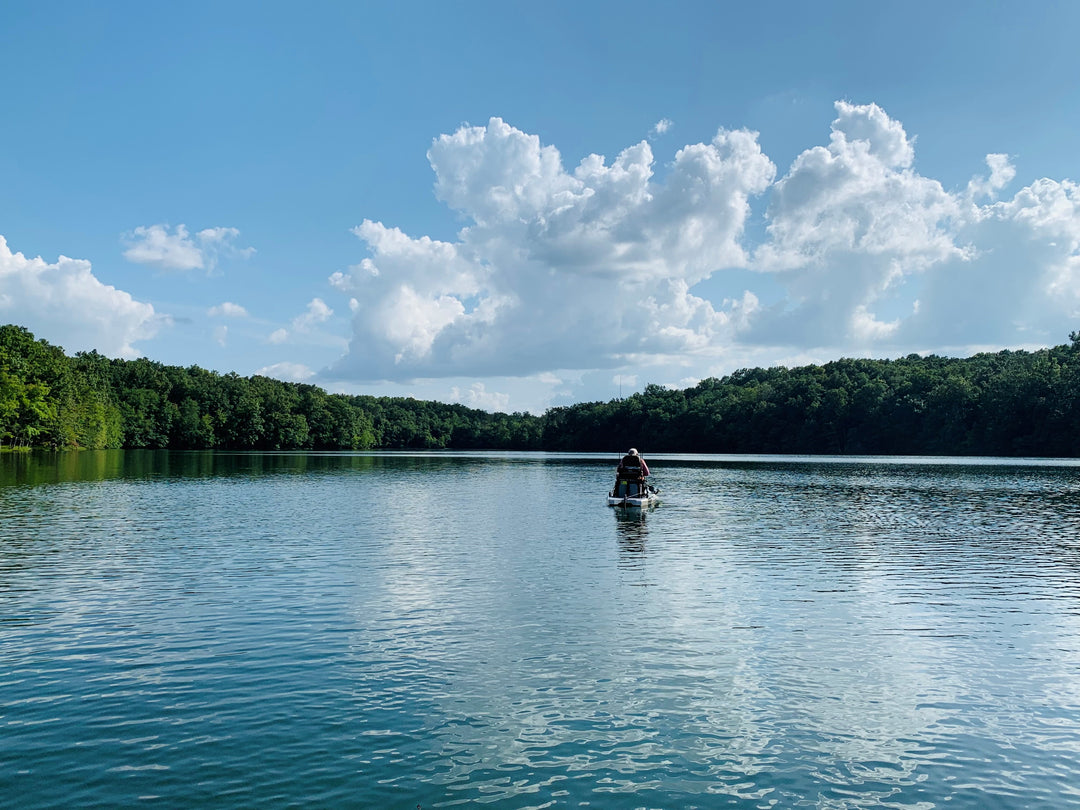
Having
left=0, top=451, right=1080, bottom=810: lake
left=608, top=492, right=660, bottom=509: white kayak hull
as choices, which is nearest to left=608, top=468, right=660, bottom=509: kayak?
left=608, top=492, right=660, bottom=509: white kayak hull

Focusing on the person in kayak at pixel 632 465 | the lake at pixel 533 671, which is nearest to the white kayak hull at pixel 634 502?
the person in kayak at pixel 632 465

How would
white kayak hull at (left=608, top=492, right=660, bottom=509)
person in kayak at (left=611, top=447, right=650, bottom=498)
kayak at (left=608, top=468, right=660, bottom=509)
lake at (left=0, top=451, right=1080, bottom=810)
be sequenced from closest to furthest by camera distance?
lake at (left=0, top=451, right=1080, bottom=810)
white kayak hull at (left=608, top=492, right=660, bottom=509)
kayak at (left=608, top=468, right=660, bottom=509)
person in kayak at (left=611, top=447, right=650, bottom=498)

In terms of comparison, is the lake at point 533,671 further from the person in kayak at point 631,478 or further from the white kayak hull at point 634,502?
the person in kayak at point 631,478

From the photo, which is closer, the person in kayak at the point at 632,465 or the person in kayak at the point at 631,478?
the person in kayak at the point at 631,478

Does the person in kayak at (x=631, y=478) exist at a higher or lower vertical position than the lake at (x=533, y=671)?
higher

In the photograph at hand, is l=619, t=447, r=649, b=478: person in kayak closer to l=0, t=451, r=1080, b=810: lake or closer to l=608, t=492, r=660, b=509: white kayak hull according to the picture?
l=608, t=492, r=660, b=509: white kayak hull

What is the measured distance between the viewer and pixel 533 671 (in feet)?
50.3

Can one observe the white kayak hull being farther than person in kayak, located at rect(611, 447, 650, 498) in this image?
No

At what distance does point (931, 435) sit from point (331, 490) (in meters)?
145

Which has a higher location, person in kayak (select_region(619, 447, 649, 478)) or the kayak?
person in kayak (select_region(619, 447, 649, 478))

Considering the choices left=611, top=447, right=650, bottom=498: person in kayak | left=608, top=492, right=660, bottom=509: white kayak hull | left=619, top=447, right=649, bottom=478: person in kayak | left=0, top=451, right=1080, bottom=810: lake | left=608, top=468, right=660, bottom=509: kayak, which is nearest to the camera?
left=0, top=451, right=1080, bottom=810: lake

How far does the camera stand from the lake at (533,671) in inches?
419

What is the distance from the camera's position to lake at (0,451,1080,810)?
10.6 metres

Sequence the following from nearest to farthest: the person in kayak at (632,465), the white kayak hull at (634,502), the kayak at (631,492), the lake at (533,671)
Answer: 1. the lake at (533,671)
2. the white kayak hull at (634,502)
3. the kayak at (631,492)
4. the person in kayak at (632,465)
